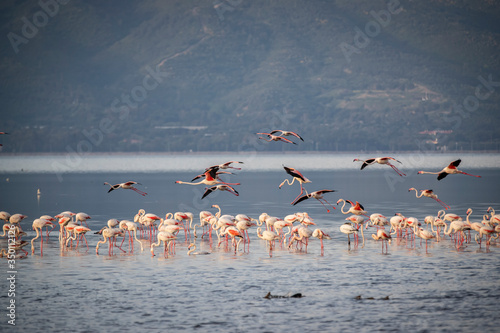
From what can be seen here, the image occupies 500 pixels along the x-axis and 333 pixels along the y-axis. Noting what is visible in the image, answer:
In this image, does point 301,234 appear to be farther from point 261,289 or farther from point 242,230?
point 261,289

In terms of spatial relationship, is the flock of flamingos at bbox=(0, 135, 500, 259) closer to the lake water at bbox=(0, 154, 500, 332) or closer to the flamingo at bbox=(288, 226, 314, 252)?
the flamingo at bbox=(288, 226, 314, 252)

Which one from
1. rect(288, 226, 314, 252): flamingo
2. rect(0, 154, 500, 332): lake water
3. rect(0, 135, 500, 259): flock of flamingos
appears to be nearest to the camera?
rect(0, 154, 500, 332): lake water

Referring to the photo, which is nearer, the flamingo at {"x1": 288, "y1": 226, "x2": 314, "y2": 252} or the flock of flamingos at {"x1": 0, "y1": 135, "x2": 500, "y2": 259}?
the flock of flamingos at {"x1": 0, "y1": 135, "x2": 500, "y2": 259}

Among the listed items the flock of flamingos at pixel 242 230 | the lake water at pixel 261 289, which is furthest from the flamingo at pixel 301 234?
the lake water at pixel 261 289

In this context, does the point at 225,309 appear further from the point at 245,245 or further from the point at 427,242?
the point at 427,242

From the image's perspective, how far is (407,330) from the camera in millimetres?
16766

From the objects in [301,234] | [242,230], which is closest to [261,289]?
[301,234]

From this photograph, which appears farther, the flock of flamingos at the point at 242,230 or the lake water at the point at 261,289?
the flock of flamingos at the point at 242,230

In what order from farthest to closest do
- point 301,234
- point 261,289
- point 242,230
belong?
point 242,230
point 301,234
point 261,289

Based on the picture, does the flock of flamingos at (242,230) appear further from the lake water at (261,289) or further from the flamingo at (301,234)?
the lake water at (261,289)

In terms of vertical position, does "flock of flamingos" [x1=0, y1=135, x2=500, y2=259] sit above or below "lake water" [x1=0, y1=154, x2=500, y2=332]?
above

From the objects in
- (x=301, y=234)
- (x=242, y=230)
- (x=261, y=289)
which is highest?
(x=242, y=230)

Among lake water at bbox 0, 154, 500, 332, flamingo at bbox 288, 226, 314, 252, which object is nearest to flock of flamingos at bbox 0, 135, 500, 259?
flamingo at bbox 288, 226, 314, 252

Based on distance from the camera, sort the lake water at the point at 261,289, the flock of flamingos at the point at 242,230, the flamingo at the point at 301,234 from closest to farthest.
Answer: the lake water at the point at 261,289 < the flock of flamingos at the point at 242,230 < the flamingo at the point at 301,234
